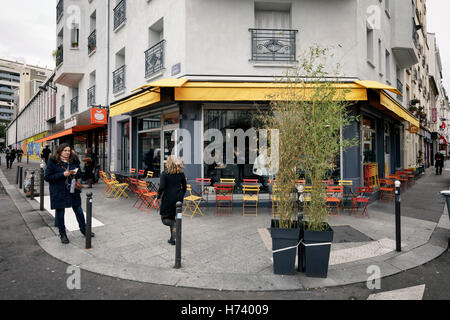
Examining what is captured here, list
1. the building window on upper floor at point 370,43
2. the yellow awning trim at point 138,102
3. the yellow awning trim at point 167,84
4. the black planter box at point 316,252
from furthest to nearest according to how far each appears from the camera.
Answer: the building window on upper floor at point 370,43 → the yellow awning trim at point 138,102 → the yellow awning trim at point 167,84 → the black planter box at point 316,252

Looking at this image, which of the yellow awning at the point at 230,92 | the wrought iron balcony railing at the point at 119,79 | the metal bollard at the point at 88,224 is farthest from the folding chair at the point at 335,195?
the wrought iron balcony railing at the point at 119,79

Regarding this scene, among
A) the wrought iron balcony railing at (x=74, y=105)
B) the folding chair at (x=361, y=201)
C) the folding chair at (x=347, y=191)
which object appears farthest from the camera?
the wrought iron balcony railing at (x=74, y=105)

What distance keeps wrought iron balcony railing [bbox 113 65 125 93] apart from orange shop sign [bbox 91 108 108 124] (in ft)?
3.78

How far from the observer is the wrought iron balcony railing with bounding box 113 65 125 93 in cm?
1160

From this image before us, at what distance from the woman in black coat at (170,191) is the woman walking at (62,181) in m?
1.67

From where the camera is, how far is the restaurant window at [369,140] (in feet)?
32.9

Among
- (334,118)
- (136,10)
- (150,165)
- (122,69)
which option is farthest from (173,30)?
(334,118)

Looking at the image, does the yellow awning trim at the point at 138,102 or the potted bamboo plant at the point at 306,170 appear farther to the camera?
the yellow awning trim at the point at 138,102

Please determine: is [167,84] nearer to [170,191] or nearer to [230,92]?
[230,92]

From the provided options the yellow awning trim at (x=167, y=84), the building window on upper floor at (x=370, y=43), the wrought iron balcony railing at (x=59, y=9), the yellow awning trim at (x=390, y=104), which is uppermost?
the wrought iron balcony railing at (x=59, y=9)

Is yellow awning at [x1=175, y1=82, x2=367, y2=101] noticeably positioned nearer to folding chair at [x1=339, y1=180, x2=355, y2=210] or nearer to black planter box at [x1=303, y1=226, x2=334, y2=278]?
folding chair at [x1=339, y1=180, x2=355, y2=210]

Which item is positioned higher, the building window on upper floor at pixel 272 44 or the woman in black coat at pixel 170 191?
the building window on upper floor at pixel 272 44

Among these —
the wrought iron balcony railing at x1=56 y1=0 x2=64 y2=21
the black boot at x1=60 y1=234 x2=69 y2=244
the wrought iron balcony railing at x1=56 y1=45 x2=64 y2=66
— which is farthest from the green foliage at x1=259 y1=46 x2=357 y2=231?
the wrought iron balcony railing at x1=56 y1=0 x2=64 y2=21

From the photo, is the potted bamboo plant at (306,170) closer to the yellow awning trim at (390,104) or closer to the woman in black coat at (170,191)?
the woman in black coat at (170,191)
